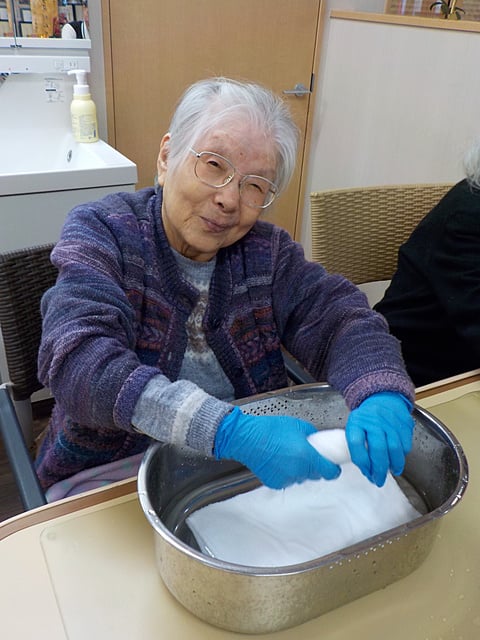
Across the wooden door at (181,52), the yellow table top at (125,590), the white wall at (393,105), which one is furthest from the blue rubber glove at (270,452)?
the wooden door at (181,52)

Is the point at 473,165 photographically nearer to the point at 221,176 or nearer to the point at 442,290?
the point at 442,290

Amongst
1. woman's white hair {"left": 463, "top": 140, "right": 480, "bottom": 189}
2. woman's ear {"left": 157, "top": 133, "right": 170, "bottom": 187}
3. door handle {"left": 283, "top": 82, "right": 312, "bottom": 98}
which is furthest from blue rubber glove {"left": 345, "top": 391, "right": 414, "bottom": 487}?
door handle {"left": 283, "top": 82, "right": 312, "bottom": 98}

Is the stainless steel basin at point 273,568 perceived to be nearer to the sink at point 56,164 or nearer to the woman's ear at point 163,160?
the woman's ear at point 163,160

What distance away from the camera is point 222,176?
37.2 inches

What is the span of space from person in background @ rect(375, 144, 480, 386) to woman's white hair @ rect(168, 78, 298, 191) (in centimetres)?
48

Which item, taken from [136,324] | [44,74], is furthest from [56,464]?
[44,74]

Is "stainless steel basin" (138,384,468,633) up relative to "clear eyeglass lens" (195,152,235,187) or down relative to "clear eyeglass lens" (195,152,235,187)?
down

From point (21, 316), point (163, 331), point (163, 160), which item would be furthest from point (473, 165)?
point (21, 316)

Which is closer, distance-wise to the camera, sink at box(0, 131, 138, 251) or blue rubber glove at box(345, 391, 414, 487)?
blue rubber glove at box(345, 391, 414, 487)

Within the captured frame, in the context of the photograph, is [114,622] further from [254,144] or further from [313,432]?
[254,144]

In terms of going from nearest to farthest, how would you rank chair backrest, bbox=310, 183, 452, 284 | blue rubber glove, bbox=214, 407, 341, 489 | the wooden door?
blue rubber glove, bbox=214, 407, 341, 489 < chair backrest, bbox=310, 183, 452, 284 < the wooden door

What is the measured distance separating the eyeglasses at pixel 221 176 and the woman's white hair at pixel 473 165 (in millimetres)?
581

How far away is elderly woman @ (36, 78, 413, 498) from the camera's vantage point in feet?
2.21

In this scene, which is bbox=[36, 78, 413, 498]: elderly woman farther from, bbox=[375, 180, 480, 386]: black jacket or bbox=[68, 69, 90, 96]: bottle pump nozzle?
bbox=[68, 69, 90, 96]: bottle pump nozzle
